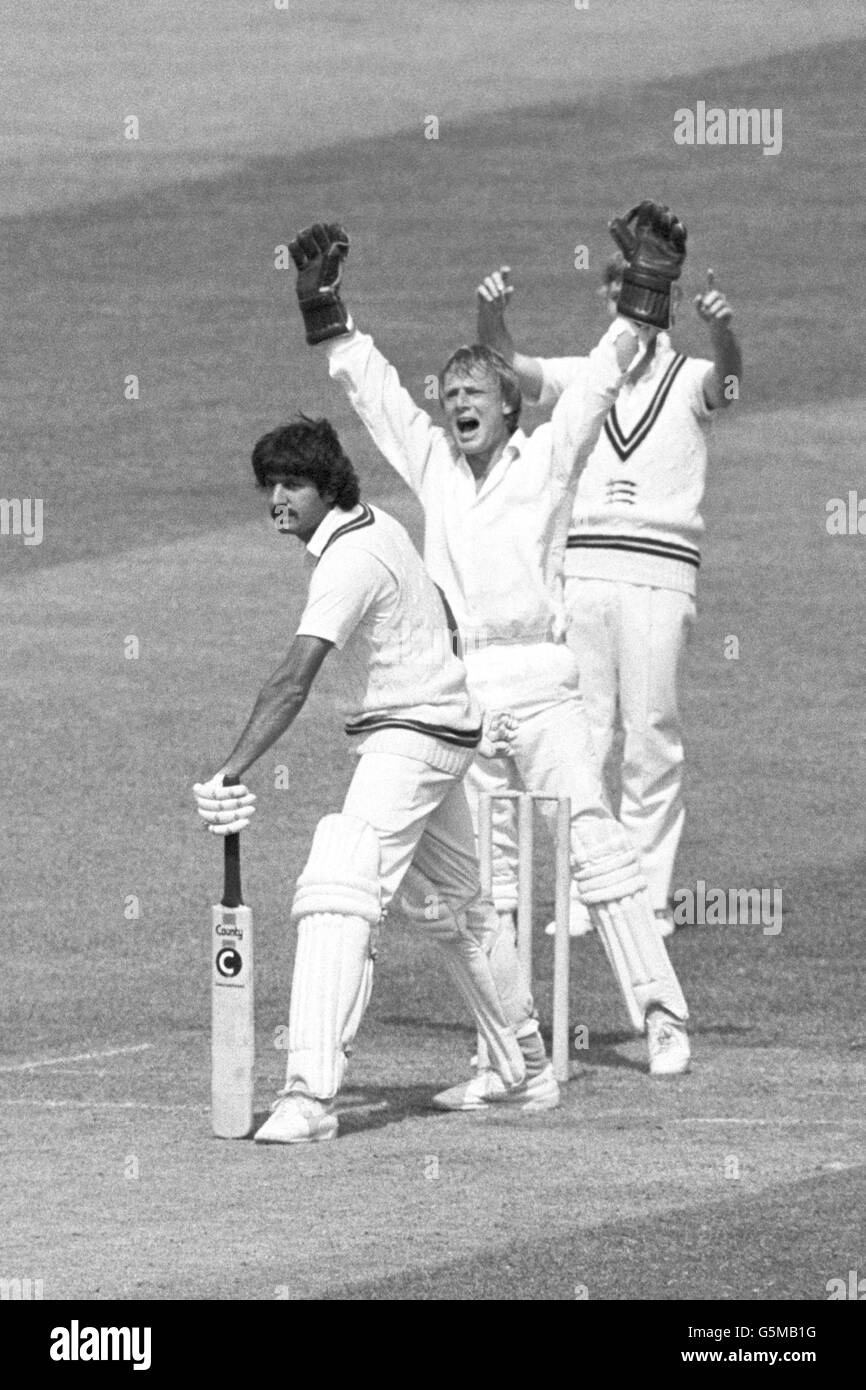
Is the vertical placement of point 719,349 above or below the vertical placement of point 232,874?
above

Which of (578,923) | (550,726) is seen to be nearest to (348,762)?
(578,923)

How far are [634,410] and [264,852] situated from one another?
2.87m

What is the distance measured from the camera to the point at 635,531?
505 inches

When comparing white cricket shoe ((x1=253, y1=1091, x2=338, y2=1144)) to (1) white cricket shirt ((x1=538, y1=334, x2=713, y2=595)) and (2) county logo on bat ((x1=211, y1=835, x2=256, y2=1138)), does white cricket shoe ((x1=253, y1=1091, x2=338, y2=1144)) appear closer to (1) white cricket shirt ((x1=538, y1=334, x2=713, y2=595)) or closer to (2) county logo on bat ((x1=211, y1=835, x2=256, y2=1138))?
(2) county logo on bat ((x1=211, y1=835, x2=256, y2=1138))

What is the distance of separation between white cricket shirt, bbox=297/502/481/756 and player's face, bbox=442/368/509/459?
0.86 meters

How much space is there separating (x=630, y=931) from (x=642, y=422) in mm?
2914

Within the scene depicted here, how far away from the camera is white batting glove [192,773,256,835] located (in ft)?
29.5

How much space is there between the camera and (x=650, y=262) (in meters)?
10.6

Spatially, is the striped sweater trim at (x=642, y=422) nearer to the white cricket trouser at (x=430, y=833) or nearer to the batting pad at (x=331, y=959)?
the white cricket trouser at (x=430, y=833)

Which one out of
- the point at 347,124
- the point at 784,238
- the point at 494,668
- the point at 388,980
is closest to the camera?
the point at 494,668

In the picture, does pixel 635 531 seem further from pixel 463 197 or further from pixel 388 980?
pixel 463 197

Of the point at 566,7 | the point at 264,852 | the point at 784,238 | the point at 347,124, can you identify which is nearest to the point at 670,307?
the point at 264,852

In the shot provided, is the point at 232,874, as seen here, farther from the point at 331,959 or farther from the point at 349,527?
the point at 349,527

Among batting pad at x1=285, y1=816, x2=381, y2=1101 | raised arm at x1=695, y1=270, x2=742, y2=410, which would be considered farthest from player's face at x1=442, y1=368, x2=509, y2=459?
batting pad at x1=285, y1=816, x2=381, y2=1101
